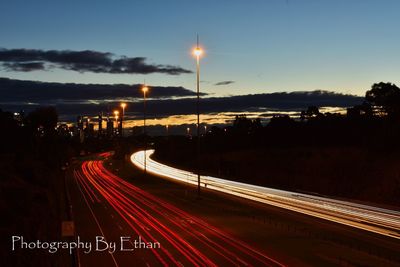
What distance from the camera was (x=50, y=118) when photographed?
135875 mm

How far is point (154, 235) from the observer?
3503 cm

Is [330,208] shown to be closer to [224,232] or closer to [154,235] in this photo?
[224,232]

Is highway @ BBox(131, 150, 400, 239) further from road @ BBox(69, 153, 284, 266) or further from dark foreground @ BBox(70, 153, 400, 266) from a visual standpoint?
road @ BBox(69, 153, 284, 266)

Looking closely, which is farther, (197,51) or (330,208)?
(197,51)

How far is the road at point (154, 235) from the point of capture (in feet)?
89.1

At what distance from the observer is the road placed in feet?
89.1

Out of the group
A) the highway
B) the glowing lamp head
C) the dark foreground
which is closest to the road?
the dark foreground

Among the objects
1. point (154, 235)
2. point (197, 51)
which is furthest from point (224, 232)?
point (197, 51)

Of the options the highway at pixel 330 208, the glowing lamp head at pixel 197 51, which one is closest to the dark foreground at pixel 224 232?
the highway at pixel 330 208

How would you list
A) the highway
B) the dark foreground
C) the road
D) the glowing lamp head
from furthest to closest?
the glowing lamp head, the highway, the dark foreground, the road

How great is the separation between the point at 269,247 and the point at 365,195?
27346 millimetres

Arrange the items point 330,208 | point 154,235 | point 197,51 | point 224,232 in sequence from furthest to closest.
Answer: point 197,51 < point 330,208 < point 224,232 < point 154,235

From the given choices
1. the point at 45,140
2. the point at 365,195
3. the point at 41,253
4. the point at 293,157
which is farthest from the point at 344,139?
the point at 41,253

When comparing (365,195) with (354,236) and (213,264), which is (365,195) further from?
(213,264)
